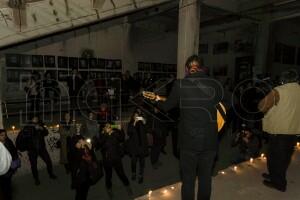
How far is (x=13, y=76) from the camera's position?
35.2ft

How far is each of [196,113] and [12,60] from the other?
10.1 meters

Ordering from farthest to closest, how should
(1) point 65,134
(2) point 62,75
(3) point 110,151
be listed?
(2) point 62,75 < (1) point 65,134 < (3) point 110,151

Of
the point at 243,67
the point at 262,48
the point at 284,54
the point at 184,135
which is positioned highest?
the point at 262,48

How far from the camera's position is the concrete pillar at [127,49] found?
46.0 feet

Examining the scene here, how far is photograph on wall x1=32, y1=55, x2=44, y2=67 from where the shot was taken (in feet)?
36.4

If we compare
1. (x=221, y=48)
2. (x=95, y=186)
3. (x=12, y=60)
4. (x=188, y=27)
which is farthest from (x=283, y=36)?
(x=95, y=186)

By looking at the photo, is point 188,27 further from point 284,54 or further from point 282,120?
point 284,54

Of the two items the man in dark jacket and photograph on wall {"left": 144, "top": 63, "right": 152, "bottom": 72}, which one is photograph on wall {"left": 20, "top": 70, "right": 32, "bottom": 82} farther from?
the man in dark jacket

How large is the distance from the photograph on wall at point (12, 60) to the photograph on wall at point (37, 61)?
0.57 m

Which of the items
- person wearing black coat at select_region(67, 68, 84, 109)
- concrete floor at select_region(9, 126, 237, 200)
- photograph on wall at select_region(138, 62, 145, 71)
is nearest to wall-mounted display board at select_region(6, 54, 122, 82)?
photograph on wall at select_region(138, 62, 145, 71)

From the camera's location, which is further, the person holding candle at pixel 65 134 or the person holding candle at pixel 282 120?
the person holding candle at pixel 65 134

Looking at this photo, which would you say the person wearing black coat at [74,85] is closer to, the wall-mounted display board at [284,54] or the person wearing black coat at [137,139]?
the person wearing black coat at [137,139]

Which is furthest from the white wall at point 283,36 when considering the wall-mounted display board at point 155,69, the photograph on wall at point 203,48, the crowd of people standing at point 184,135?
the crowd of people standing at point 184,135

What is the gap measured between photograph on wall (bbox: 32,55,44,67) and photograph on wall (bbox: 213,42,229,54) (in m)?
11.0
